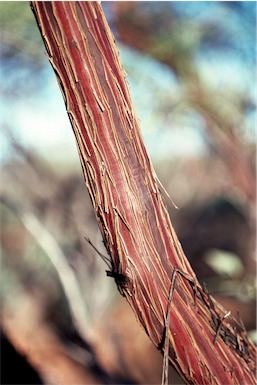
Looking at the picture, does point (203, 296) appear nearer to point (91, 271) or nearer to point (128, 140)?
point (128, 140)

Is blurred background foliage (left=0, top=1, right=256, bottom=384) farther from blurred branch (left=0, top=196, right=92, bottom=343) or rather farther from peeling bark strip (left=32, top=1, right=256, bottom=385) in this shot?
peeling bark strip (left=32, top=1, right=256, bottom=385)

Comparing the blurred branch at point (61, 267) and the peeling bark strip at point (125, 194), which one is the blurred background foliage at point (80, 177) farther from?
the peeling bark strip at point (125, 194)

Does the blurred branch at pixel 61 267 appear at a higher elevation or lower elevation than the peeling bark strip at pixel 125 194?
higher

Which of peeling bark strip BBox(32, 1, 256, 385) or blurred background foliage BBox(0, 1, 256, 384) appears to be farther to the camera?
blurred background foliage BBox(0, 1, 256, 384)

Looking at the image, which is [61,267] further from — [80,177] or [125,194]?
[125,194]

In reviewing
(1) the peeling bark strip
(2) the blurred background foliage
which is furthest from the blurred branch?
(1) the peeling bark strip

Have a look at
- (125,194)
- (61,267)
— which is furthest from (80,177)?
(125,194)

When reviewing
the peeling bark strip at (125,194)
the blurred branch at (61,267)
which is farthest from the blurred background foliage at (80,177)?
the peeling bark strip at (125,194)

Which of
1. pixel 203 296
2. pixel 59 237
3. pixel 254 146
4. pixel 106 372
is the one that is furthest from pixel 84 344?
pixel 203 296
